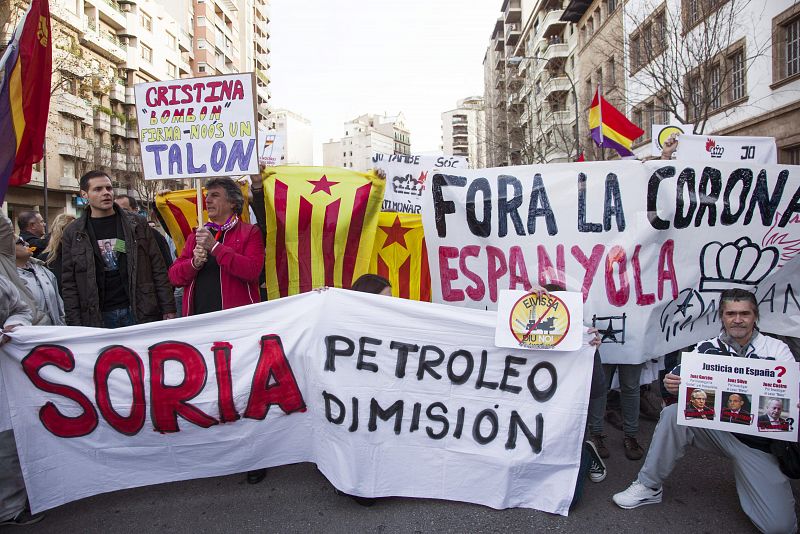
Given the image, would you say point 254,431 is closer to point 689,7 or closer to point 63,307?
point 63,307

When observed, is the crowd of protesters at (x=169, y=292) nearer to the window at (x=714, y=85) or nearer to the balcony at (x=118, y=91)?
the window at (x=714, y=85)

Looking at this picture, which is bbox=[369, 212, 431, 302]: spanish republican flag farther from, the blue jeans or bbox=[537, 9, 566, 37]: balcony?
bbox=[537, 9, 566, 37]: balcony

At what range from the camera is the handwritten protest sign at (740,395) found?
110 inches

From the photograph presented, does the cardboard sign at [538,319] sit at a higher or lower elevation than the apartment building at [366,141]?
lower

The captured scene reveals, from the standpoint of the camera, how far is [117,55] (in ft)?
129

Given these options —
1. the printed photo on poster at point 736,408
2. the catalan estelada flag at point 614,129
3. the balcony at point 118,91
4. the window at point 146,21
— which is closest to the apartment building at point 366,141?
the window at point 146,21

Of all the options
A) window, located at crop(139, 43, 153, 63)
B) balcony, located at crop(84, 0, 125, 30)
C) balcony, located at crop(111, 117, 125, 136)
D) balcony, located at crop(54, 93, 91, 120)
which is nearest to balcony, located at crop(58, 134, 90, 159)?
balcony, located at crop(54, 93, 91, 120)

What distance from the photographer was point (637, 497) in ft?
10.5

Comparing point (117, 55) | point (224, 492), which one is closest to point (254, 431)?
point (224, 492)

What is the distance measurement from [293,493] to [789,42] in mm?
17414

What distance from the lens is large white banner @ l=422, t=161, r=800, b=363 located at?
405 cm

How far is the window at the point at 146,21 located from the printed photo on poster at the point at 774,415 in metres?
49.4

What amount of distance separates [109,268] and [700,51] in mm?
15692

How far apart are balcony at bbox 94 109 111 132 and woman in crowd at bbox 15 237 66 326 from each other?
39.1 m
